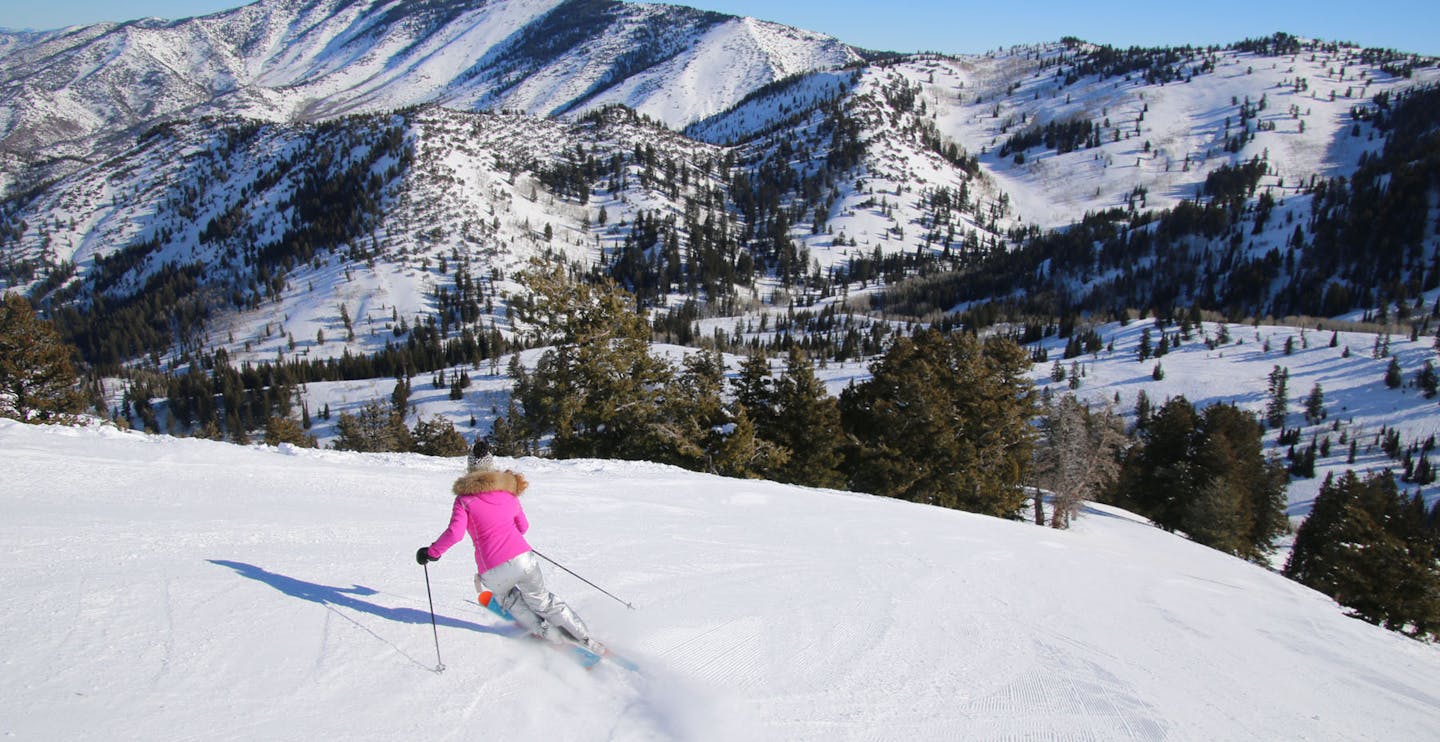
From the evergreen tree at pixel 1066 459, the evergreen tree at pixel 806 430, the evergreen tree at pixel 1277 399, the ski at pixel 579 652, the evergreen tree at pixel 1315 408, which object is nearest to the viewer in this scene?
the ski at pixel 579 652

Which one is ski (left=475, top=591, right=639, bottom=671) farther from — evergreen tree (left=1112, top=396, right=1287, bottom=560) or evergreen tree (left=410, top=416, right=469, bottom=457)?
evergreen tree (left=1112, top=396, right=1287, bottom=560)

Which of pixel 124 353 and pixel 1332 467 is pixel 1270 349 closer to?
pixel 1332 467

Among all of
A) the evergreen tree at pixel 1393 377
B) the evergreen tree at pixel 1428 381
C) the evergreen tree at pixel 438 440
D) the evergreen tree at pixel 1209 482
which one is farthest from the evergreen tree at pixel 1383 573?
the evergreen tree at pixel 1393 377

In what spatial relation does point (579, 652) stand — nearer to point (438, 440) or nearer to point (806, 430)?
point (806, 430)

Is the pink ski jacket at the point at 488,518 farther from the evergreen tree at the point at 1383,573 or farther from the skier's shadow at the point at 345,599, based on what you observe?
the evergreen tree at the point at 1383,573

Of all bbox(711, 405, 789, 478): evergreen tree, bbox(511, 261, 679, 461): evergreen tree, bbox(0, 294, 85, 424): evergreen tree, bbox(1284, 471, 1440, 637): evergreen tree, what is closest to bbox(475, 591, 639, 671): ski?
bbox(511, 261, 679, 461): evergreen tree

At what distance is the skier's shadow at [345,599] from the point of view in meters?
6.60

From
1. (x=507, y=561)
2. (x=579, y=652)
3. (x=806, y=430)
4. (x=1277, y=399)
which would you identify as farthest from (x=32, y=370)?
(x=1277, y=399)

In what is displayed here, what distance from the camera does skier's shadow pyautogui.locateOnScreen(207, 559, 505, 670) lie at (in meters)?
6.60

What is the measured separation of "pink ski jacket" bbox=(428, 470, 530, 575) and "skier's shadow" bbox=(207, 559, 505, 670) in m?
0.95

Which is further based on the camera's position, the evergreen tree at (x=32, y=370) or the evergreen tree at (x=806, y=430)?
the evergreen tree at (x=806, y=430)

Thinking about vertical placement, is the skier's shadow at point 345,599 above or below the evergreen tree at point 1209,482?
above

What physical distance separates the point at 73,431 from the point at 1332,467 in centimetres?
13788

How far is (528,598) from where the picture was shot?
6.17 meters
